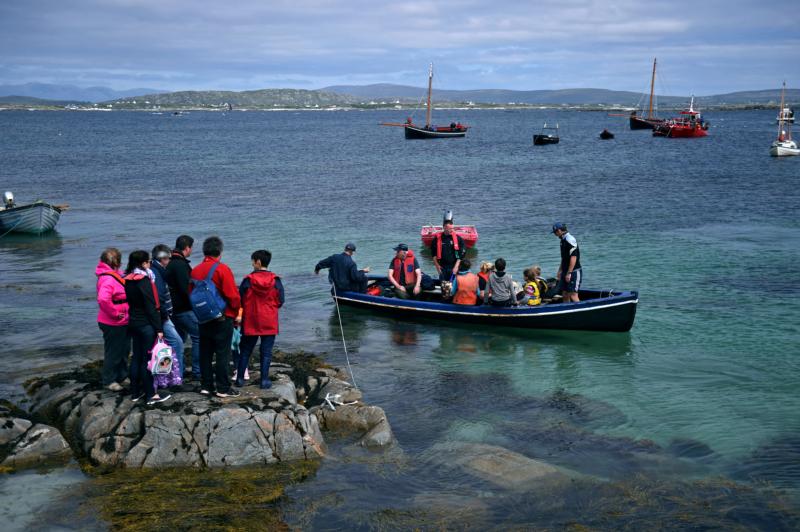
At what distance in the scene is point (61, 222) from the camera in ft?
106

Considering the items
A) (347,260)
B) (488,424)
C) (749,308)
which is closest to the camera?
(488,424)

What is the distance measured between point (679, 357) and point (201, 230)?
67.9 ft

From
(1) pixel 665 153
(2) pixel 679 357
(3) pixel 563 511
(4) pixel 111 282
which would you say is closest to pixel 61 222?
(4) pixel 111 282

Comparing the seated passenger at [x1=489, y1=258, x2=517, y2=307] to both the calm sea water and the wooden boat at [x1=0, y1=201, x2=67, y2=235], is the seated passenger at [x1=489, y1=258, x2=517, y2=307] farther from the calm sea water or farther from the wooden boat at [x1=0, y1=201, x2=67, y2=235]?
the wooden boat at [x1=0, y1=201, x2=67, y2=235]

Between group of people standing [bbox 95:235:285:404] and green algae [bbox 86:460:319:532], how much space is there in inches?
50.4

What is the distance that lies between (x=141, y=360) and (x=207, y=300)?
130 cm

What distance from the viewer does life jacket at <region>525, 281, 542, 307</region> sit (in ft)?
53.5

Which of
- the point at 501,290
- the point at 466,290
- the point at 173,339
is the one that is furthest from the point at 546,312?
Result: the point at 173,339

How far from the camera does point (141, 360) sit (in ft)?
32.6

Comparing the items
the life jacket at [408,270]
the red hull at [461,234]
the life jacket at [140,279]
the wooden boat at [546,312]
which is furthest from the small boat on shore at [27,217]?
the life jacket at [140,279]

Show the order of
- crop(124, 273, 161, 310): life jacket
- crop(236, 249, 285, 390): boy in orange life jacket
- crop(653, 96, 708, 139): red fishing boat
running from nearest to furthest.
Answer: crop(124, 273, 161, 310): life jacket < crop(236, 249, 285, 390): boy in orange life jacket < crop(653, 96, 708, 139): red fishing boat

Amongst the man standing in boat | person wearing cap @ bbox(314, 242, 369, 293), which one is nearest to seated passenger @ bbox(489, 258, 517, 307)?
the man standing in boat

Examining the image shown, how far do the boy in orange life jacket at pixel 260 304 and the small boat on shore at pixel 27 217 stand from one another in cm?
2074

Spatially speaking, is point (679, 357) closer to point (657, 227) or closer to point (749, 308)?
point (749, 308)
